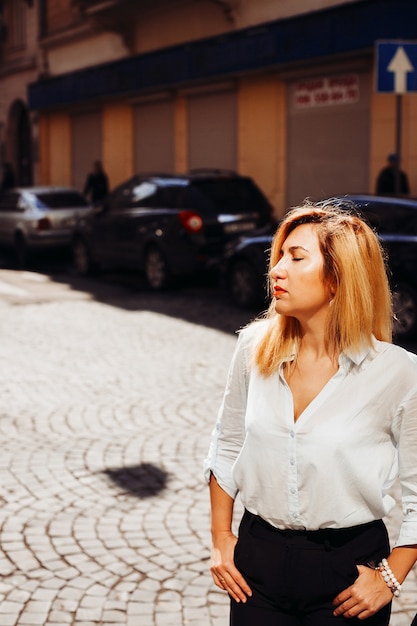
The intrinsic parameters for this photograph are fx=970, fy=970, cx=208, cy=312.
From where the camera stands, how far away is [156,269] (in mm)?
14117

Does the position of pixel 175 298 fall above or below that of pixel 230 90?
below

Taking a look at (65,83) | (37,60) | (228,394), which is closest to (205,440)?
(228,394)

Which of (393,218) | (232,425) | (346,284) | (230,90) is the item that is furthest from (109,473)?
(230,90)

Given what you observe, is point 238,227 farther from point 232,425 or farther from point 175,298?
point 232,425

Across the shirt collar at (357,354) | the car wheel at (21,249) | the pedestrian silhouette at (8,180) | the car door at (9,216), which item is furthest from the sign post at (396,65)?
the pedestrian silhouette at (8,180)

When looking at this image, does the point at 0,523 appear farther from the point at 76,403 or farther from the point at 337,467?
the point at 337,467

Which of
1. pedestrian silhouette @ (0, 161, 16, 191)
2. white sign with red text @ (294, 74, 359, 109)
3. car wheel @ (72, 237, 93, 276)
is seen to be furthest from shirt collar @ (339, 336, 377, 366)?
Answer: pedestrian silhouette @ (0, 161, 16, 191)

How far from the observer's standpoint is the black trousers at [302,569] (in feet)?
6.95

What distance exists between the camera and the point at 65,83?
26938mm

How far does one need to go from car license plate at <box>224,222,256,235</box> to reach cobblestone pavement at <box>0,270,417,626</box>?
275 centimetres

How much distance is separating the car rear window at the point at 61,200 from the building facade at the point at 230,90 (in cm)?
382

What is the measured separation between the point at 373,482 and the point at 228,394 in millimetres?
420

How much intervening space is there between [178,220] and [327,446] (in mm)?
11472

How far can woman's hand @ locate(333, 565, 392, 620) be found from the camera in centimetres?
209
